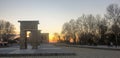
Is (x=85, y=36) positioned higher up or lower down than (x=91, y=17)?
lower down

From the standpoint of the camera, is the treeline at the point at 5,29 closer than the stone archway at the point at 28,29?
No

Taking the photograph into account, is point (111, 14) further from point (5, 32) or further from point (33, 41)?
point (5, 32)

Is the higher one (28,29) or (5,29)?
(5,29)

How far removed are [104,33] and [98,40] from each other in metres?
3.41

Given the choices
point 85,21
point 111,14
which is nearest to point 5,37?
point 85,21

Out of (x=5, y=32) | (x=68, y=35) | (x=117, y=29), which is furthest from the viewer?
(x=68, y=35)

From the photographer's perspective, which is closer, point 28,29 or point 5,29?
point 28,29

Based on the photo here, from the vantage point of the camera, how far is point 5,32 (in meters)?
81.3

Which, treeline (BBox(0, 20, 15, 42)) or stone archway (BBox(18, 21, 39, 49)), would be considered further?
treeline (BBox(0, 20, 15, 42))

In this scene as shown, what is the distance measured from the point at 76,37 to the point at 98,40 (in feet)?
46.4

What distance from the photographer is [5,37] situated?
84.4 meters

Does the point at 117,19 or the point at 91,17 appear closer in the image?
the point at 117,19

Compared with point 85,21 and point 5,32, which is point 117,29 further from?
point 5,32

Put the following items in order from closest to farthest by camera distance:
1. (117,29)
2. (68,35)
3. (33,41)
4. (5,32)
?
(33,41)
(117,29)
(5,32)
(68,35)
